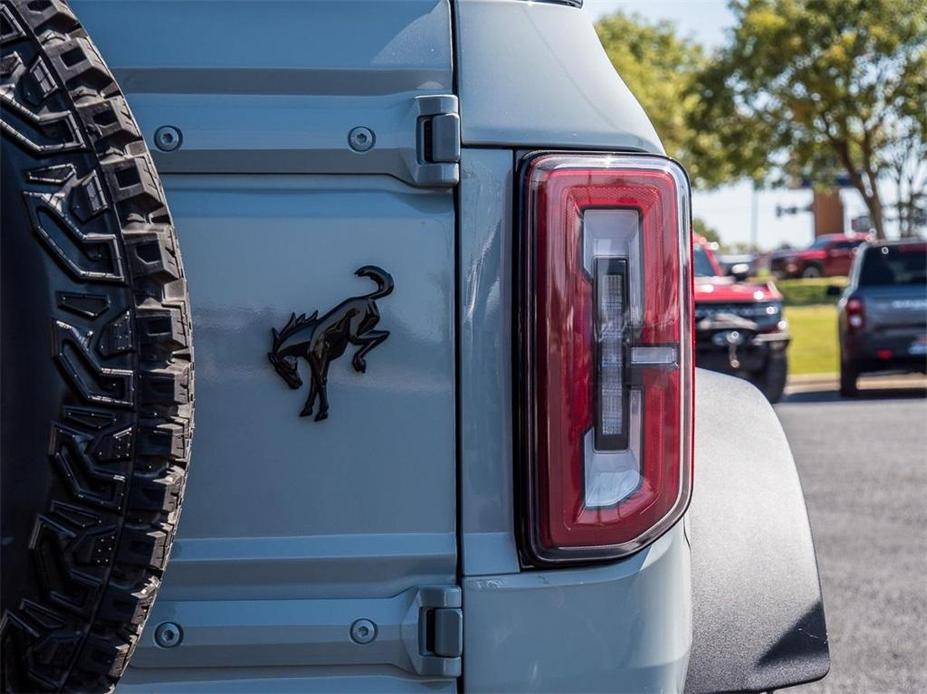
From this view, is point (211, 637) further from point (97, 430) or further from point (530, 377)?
point (530, 377)

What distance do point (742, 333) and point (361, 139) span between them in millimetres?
11217

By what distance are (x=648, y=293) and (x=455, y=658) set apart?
0.56 meters

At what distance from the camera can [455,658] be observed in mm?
1787

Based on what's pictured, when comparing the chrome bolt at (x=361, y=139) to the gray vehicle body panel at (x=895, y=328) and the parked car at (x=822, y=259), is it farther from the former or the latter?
the parked car at (x=822, y=259)

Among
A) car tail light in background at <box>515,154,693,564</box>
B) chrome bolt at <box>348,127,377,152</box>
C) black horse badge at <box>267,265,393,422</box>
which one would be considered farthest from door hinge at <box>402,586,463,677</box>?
chrome bolt at <box>348,127,377,152</box>

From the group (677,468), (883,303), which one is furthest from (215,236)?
(883,303)

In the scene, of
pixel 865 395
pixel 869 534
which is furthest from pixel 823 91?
pixel 869 534

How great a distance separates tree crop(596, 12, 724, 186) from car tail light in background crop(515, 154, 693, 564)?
2008cm

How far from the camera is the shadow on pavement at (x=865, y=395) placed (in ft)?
48.6

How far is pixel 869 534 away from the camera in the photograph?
700 centimetres

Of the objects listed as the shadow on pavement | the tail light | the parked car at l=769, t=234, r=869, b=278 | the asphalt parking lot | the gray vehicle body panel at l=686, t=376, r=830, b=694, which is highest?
the parked car at l=769, t=234, r=869, b=278

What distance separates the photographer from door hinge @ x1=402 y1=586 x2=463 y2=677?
70.3 inches

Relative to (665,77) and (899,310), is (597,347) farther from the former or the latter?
(665,77)

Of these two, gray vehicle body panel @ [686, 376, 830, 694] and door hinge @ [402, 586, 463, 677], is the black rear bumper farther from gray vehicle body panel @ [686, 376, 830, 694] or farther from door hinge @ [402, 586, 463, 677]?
door hinge @ [402, 586, 463, 677]
